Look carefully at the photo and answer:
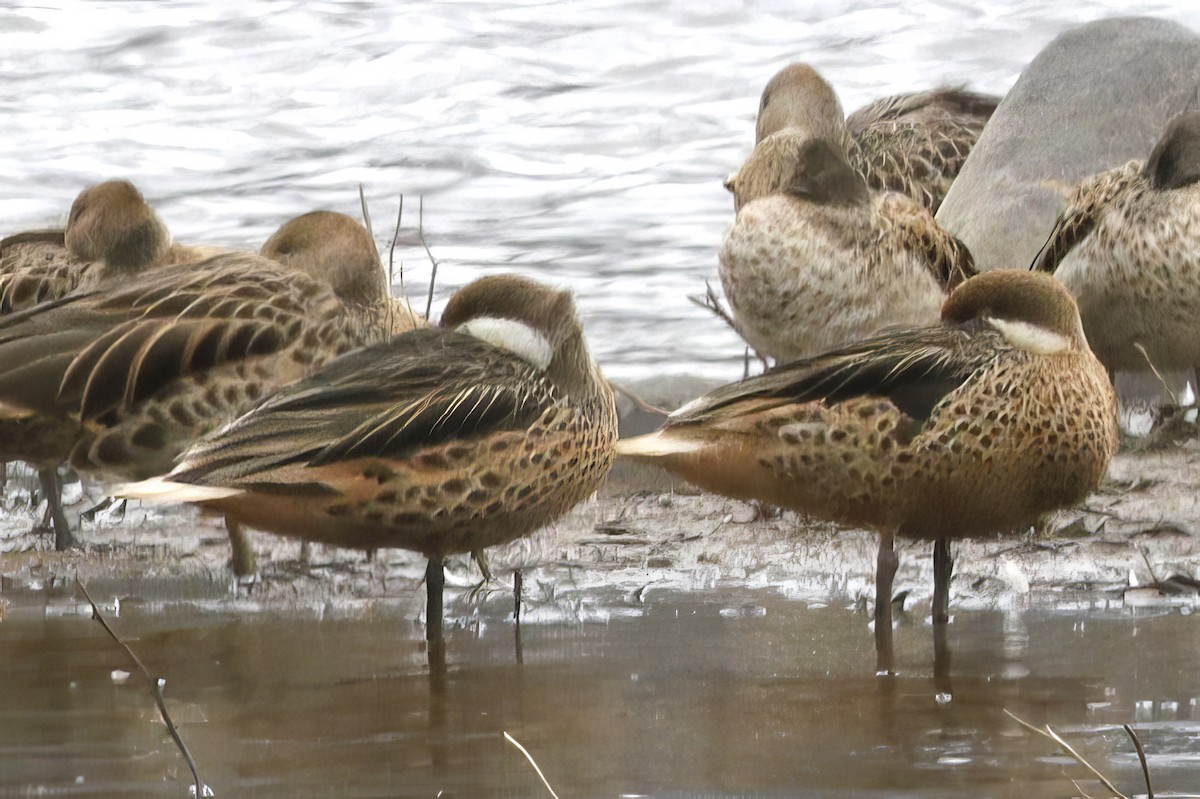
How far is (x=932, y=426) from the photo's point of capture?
4.38 meters

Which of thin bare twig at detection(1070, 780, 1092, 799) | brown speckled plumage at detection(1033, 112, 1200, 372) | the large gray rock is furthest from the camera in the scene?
the large gray rock

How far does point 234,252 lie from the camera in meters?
5.61

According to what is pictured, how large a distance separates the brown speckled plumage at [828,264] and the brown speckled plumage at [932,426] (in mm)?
1626

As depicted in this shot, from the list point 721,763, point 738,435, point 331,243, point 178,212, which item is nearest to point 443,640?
point 738,435

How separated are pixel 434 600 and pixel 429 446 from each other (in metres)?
0.40

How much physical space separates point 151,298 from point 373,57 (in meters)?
7.69

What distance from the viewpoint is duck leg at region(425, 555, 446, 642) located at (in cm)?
431

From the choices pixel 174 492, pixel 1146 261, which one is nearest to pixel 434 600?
pixel 174 492

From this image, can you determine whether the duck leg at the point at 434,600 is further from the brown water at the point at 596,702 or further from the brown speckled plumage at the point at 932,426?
the brown speckled plumage at the point at 932,426

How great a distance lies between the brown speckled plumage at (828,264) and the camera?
20.6ft

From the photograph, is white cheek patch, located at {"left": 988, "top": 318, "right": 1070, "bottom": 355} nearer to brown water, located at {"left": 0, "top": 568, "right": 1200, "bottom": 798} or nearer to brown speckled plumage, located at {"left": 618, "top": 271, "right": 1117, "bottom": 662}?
brown speckled plumage, located at {"left": 618, "top": 271, "right": 1117, "bottom": 662}

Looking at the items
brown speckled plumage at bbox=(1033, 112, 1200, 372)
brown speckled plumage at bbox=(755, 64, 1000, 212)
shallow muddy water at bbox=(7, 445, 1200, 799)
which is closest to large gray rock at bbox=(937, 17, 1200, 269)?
brown speckled plumage at bbox=(755, 64, 1000, 212)

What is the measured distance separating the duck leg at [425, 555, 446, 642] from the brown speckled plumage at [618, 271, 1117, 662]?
0.55 m

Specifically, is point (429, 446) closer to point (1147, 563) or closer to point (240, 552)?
point (240, 552)
